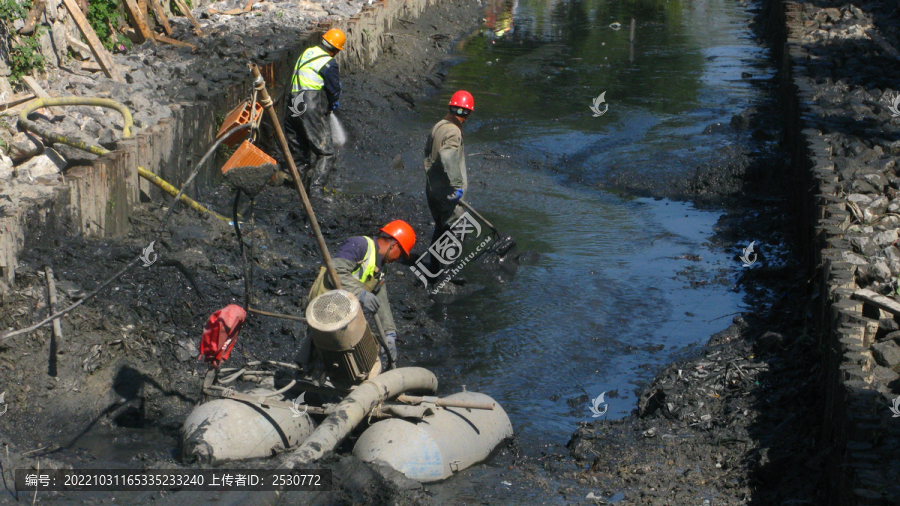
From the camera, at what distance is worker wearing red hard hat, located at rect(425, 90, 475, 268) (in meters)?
8.22

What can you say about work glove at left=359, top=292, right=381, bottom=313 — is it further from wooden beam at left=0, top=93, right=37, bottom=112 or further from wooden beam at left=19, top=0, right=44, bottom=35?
wooden beam at left=19, top=0, right=44, bottom=35

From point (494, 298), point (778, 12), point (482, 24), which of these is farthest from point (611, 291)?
point (482, 24)

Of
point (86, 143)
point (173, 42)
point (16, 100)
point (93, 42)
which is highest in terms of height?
point (93, 42)

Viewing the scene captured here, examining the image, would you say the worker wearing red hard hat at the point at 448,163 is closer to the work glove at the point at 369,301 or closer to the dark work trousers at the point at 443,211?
the dark work trousers at the point at 443,211

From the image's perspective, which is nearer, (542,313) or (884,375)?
(884,375)

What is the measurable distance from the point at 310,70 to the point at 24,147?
368cm

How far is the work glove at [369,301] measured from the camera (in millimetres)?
5324

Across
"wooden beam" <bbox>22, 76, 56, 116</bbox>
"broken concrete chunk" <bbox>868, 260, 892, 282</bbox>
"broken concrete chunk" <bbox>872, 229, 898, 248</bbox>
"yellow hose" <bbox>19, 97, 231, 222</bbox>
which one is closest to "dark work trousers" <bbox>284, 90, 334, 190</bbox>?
"yellow hose" <bbox>19, 97, 231, 222</bbox>

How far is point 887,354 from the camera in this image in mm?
5293

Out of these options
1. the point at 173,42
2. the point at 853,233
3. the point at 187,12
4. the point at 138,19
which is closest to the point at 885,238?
the point at 853,233

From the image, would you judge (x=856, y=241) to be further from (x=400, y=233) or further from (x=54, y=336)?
(x=54, y=336)

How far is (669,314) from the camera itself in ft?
26.8

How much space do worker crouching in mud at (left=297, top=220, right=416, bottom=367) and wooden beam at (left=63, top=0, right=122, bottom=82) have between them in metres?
5.68

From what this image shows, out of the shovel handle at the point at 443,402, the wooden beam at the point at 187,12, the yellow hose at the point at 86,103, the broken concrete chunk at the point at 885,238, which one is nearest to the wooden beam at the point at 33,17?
the yellow hose at the point at 86,103
